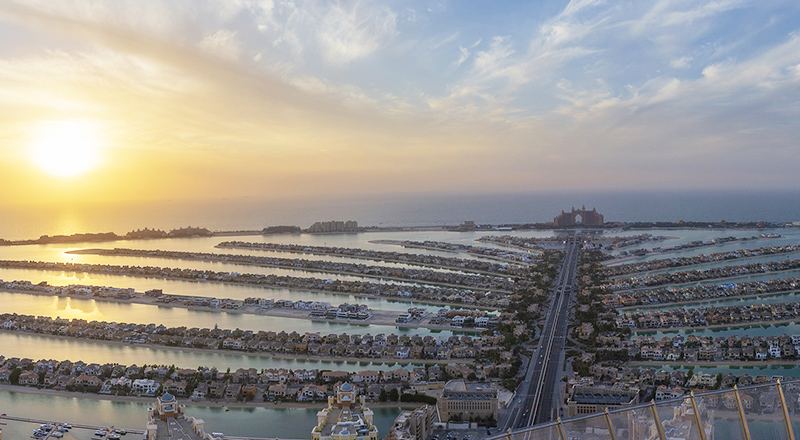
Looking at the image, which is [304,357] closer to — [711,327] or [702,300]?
[711,327]

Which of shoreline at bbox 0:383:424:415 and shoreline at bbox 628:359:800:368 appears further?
shoreline at bbox 628:359:800:368

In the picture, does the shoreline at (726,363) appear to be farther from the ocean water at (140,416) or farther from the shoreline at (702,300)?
the ocean water at (140,416)

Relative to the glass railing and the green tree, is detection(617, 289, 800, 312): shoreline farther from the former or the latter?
the glass railing

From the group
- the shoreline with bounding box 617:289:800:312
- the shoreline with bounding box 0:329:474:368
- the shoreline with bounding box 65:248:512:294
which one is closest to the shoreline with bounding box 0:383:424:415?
the shoreline with bounding box 0:329:474:368

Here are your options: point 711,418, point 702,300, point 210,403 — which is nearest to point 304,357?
point 210,403

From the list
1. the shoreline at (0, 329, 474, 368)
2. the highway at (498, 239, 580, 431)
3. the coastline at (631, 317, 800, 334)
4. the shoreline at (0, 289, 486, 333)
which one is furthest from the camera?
the shoreline at (0, 289, 486, 333)

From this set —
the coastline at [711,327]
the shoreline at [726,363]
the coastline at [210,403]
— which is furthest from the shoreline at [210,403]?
the coastline at [711,327]
